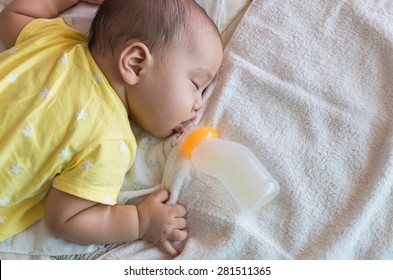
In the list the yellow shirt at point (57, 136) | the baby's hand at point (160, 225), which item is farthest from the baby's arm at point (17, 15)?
the baby's hand at point (160, 225)

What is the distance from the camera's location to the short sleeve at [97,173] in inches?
40.4

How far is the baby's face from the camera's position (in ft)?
3.63

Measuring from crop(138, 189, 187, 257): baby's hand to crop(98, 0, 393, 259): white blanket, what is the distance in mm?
25

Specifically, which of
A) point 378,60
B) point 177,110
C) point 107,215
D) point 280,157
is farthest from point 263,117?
point 107,215

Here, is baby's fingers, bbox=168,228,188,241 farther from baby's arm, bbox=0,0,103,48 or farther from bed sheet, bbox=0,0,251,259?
baby's arm, bbox=0,0,103,48

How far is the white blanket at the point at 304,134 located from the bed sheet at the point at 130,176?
43 mm

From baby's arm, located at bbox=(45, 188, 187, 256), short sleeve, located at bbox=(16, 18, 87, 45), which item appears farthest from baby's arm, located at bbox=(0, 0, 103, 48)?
baby's arm, located at bbox=(45, 188, 187, 256)

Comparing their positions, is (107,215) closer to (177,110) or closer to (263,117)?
(177,110)

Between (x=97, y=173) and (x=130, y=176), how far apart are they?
149 mm

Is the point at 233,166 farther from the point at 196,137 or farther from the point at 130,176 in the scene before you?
the point at 130,176

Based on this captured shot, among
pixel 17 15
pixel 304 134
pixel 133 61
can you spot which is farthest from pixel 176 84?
pixel 17 15

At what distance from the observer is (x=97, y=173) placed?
1036 mm

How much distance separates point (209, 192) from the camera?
112 centimetres

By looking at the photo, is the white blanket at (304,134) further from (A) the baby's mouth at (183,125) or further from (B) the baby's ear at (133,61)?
(B) the baby's ear at (133,61)
